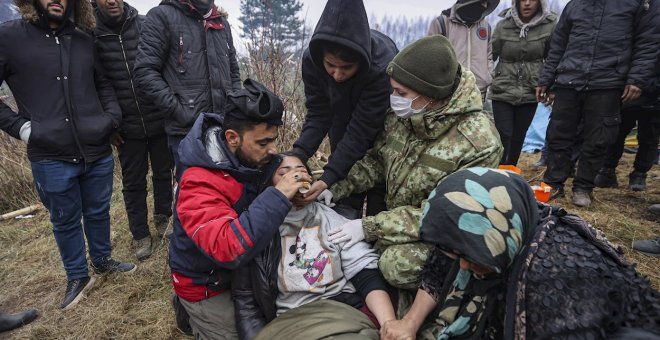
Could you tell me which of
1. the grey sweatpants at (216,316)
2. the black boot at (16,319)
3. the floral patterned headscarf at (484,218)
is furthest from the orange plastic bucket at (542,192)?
the black boot at (16,319)

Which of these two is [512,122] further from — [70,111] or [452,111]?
[70,111]

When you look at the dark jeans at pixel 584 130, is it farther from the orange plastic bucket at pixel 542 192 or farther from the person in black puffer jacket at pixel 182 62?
the person in black puffer jacket at pixel 182 62

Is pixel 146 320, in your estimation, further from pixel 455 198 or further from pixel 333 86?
pixel 455 198

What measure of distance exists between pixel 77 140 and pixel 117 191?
300cm

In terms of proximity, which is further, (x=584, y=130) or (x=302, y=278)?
(x=584, y=130)

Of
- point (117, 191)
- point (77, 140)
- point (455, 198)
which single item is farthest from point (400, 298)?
point (117, 191)

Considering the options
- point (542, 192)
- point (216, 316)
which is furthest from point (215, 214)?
point (542, 192)

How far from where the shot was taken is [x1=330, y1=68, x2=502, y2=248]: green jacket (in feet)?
6.05

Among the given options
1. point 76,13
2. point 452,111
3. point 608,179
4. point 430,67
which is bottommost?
point 608,179

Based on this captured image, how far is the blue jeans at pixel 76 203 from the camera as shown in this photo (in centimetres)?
238

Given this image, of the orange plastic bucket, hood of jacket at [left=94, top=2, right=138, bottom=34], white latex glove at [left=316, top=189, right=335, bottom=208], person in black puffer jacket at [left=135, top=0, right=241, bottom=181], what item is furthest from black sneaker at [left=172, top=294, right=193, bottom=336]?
the orange plastic bucket

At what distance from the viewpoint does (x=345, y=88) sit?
89.0 inches

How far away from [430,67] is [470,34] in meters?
2.32

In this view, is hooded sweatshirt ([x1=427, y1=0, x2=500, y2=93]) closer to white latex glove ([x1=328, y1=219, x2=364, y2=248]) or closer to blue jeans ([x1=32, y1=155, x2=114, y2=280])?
white latex glove ([x1=328, y1=219, x2=364, y2=248])
